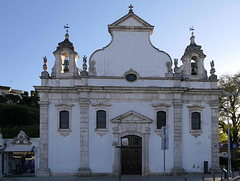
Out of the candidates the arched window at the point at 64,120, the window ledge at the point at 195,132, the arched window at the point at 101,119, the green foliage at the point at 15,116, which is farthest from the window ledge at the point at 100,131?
the green foliage at the point at 15,116

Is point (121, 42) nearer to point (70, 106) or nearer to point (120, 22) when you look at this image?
point (120, 22)

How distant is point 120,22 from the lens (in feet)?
79.9

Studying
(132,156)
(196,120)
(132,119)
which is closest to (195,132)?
(196,120)

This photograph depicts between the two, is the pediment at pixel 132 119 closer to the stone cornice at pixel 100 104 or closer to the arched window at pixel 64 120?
the stone cornice at pixel 100 104

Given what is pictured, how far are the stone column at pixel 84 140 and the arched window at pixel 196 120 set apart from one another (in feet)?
28.4

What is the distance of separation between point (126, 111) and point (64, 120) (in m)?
5.00

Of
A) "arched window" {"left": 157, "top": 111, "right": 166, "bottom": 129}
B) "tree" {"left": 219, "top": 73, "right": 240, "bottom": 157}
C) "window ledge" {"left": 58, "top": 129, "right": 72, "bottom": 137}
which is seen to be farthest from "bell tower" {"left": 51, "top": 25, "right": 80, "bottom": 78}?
"tree" {"left": 219, "top": 73, "right": 240, "bottom": 157}

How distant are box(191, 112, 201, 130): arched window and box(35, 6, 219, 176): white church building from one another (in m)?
0.07

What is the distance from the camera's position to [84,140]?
2281cm

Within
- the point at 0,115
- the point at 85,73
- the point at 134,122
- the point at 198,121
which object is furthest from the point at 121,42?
the point at 0,115

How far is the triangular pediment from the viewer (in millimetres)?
24250

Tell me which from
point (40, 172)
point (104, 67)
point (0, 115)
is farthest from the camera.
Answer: point (0, 115)

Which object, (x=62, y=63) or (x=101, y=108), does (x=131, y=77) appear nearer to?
(x=101, y=108)

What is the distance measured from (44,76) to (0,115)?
34.3m
